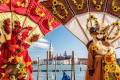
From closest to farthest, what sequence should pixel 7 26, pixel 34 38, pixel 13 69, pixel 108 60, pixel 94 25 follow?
A: pixel 108 60, pixel 94 25, pixel 13 69, pixel 7 26, pixel 34 38

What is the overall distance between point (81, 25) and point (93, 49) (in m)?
Answer: 0.83

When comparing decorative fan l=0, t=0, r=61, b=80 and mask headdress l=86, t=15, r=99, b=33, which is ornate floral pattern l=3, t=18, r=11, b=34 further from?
mask headdress l=86, t=15, r=99, b=33

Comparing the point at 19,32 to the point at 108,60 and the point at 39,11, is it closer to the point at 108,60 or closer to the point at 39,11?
the point at 39,11

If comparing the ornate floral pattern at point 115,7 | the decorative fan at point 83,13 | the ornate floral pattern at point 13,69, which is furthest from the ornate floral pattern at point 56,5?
the ornate floral pattern at point 13,69

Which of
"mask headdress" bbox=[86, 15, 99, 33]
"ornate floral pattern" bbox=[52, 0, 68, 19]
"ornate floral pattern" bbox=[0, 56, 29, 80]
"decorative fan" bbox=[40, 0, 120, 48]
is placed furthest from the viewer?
"ornate floral pattern" bbox=[52, 0, 68, 19]

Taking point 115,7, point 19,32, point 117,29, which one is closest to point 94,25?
point 117,29

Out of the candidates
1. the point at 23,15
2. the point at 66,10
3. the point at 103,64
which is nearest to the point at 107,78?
the point at 103,64

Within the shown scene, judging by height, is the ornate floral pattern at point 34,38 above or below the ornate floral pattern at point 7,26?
below

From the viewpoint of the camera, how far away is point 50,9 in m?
3.42

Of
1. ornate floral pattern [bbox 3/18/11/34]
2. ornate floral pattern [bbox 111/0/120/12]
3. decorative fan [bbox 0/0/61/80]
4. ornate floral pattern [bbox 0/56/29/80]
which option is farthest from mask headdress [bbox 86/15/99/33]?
ornate floral pattern [bbox 3/18/11/34]

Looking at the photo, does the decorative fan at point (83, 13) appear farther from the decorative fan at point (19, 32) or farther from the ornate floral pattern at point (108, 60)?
the ornate floral pattern at point (108, 60)

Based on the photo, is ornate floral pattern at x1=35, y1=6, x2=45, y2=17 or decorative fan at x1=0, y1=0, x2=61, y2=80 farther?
ornate floral pattern at x1=35, y1=6, x2=45, y2=17

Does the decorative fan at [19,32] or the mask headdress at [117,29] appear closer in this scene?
the mask headdress at [117,29]

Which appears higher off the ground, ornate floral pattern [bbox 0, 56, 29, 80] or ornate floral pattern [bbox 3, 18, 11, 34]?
ornate floral pattern [bbox 3, 18, 11, 34]
